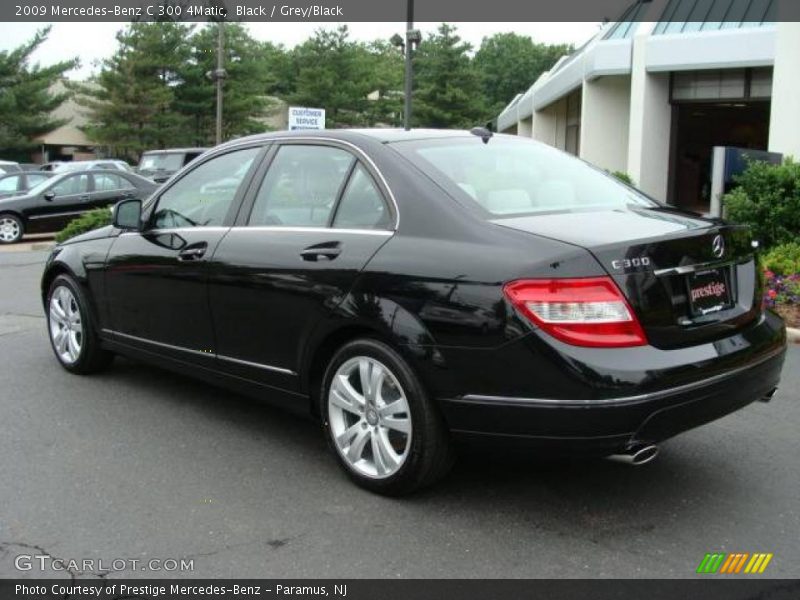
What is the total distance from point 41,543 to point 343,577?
1269mm

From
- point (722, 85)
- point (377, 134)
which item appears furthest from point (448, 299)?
point (722, 85)

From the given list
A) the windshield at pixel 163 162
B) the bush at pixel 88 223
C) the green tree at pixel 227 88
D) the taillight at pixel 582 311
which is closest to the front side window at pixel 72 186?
the bush at pixel 88 223

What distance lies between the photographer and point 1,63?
50438 millimetres

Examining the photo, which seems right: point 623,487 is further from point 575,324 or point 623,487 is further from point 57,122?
point 57,122

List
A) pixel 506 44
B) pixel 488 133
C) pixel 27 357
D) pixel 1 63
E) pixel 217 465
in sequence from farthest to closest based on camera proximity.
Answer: pixel 506 44, pixel 1 63, pixel 27 357, pixel 488 133, pixel 217 465

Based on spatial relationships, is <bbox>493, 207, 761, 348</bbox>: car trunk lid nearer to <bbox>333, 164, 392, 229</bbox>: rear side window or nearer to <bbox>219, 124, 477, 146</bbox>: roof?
<bbox>333, 164, 392, 229</bbox>: rear side window

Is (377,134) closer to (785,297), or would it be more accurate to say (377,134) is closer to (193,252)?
(193,252)

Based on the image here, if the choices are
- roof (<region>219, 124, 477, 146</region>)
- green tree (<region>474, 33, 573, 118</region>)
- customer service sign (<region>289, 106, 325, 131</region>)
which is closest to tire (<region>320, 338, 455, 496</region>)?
roof (<region>219, 124, 477, 146</region>)

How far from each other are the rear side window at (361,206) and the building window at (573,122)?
27.7 m

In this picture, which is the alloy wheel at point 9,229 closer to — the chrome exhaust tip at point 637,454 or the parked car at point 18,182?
the parked car at point 18,182

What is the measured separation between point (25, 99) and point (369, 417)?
52980 mm

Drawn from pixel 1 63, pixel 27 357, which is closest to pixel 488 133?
pixel 27 357

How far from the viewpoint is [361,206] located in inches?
159

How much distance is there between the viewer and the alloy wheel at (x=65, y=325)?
5.94 meters
